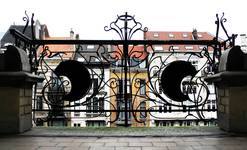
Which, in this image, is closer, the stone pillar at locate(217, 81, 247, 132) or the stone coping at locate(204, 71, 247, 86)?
the stone coping at locate(204, 71, 247, 86)

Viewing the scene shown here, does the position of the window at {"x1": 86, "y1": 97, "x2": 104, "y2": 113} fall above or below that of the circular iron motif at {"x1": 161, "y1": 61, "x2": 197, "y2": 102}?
below

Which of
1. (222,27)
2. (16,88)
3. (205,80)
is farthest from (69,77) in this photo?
(222,27)

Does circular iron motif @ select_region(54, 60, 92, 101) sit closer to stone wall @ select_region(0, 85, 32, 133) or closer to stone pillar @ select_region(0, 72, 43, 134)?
stone pillar @ select_region(0, 72, 43, 134)

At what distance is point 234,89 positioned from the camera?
551cm

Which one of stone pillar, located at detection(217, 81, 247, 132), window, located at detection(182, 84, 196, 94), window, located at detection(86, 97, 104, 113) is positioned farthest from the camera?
window, located at detection(182, 84, 196, 94)

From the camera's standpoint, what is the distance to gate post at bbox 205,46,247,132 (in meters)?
5.41

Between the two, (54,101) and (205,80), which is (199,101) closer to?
(205,80)

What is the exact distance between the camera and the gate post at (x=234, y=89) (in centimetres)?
541

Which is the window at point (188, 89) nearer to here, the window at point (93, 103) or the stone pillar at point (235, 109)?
the stone pillar at point (235, 109)

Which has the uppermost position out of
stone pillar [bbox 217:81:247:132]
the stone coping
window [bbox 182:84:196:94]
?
the stone coping

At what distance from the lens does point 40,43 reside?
6285mm

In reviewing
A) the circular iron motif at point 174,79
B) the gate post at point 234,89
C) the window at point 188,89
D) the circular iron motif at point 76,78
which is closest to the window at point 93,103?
the circular iron motif at point 76,78

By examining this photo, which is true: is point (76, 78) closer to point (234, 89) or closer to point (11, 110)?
point (11, 110)

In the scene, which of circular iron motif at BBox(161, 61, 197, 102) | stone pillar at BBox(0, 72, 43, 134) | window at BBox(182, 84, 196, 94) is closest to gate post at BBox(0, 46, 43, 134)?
stone pillar at BBox(0, 72, 43, 134)
